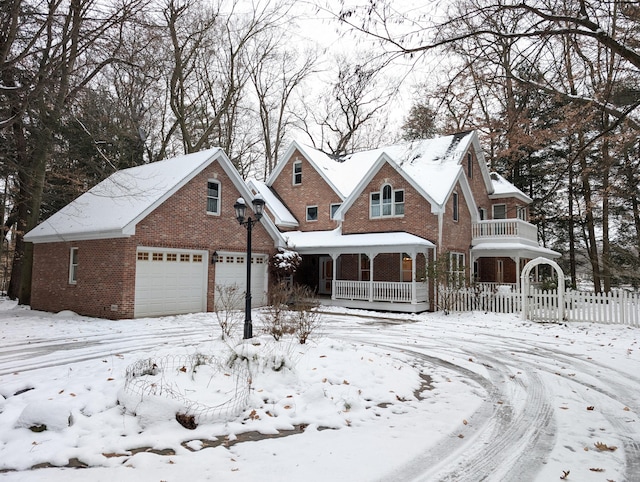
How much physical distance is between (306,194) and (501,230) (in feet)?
35.5

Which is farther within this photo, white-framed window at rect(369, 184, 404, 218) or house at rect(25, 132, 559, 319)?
white-framed window at rect(369, 184, 404, 218)

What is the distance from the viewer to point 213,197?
Answer: 56.8 feet

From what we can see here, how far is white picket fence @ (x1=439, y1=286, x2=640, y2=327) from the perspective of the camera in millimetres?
13914

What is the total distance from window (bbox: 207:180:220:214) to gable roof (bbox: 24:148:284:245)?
2.47 feet

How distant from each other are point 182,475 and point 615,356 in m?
9.56

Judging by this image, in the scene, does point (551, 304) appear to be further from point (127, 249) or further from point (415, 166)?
point (127, 249)

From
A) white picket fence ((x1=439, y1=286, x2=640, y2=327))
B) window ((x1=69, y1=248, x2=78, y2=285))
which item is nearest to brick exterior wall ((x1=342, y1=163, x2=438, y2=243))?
white picket fence ((x1=439, y1=286, x2=640, y2=327))

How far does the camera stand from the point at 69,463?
156 inches

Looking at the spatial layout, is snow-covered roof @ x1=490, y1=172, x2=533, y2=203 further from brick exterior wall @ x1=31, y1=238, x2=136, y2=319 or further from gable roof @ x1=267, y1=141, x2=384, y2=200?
brick exterior wall @ x1=31, y1=238, x2=136, y2=319

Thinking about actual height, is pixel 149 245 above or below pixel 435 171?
below

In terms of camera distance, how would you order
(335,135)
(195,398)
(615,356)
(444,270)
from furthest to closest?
1. (335,135)
2. (444,270)
3. (615,356)
4. (195,398)

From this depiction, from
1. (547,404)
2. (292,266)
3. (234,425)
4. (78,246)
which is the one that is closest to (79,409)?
(234,425)

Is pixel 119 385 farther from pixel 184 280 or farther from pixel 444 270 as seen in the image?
pixel 444 270

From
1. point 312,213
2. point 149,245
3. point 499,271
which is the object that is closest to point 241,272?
point 149,245
